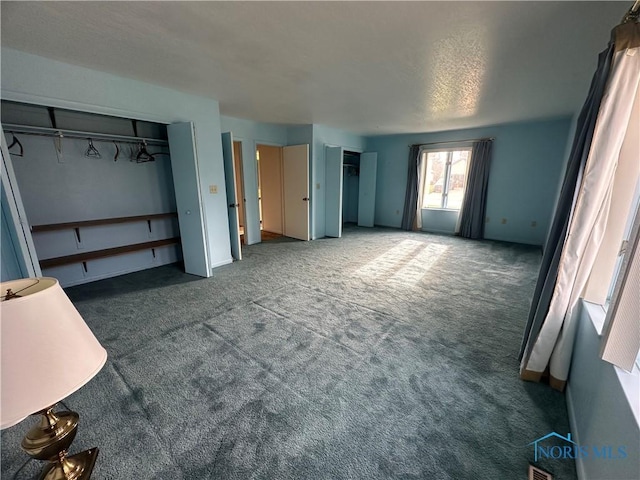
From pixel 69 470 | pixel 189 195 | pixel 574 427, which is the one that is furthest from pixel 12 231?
pixel 574 427

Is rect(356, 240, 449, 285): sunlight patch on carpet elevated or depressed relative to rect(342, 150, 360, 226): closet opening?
depressed

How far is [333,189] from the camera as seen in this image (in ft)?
19.3

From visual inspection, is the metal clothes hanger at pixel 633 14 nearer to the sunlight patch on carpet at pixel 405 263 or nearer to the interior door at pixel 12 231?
the sunlight patch on carpet at pixel 405 263

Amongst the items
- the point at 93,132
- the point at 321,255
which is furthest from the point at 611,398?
the point at 93,132

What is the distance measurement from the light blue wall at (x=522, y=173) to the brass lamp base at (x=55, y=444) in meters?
6.66

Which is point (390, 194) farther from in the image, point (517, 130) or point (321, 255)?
point (321, 255)

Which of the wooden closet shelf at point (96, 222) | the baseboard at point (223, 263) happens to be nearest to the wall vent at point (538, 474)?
the baseboard at point (223, 263)

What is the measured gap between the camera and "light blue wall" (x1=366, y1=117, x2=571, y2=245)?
4.91 metres

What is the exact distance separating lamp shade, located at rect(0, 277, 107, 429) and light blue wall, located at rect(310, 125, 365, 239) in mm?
5140

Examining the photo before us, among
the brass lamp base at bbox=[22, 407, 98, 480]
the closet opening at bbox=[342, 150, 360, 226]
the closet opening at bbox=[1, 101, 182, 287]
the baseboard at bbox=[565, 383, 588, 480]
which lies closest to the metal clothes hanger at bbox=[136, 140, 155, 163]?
the closet opening at bbox=[1, 101, 182, 287]

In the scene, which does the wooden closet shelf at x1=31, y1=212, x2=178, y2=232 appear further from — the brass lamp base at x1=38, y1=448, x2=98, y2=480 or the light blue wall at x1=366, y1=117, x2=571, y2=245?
the light blue wall at x1=366, y1=117, x2=571, y2=245

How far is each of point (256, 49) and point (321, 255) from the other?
127 inches

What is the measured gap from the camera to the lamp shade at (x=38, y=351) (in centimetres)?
59

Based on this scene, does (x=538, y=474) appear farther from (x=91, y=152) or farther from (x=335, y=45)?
(x=91, y=152)
